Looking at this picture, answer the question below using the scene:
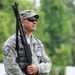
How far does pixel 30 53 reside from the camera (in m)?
6.48

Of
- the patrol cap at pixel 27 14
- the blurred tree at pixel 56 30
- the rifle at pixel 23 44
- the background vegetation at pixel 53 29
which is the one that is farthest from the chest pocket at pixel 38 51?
the blurred tree at pixel 56 30

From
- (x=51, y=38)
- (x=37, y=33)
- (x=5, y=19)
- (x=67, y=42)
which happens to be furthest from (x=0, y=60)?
(x=67, y=42)

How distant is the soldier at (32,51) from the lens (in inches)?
251

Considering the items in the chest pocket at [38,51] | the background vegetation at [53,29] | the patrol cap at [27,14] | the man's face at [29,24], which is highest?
the background vegetation at [53,29]

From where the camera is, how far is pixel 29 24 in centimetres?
658

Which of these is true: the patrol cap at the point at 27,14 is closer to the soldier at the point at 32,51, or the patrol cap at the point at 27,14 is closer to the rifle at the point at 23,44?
the soldier at the point at 32,51

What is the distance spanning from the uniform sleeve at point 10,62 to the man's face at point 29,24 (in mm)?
351

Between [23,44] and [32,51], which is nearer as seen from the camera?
[23,44]

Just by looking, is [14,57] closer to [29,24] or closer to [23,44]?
[23,44]

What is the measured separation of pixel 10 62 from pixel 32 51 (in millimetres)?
378

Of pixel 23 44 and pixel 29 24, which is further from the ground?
pixel 29 24

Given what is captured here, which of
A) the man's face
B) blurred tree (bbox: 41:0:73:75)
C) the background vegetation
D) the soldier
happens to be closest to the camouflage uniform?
the soldier

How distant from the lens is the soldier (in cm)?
636

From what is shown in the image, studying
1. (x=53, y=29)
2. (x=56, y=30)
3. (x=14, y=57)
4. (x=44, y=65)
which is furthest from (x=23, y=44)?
(x=53, y=29)
